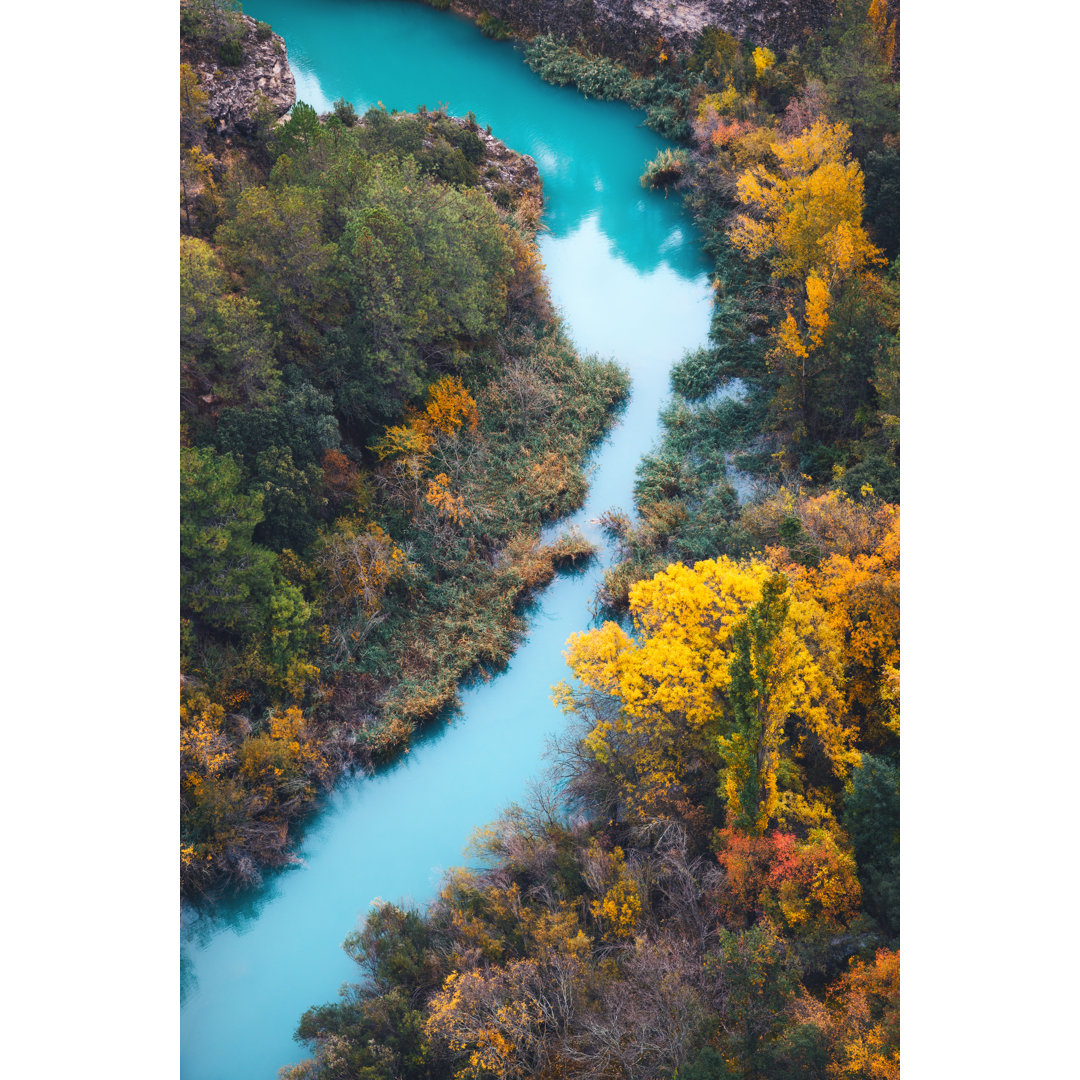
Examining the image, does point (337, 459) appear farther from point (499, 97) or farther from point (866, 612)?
point (499, 97)

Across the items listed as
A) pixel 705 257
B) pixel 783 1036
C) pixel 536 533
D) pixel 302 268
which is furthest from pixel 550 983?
pixel 705 257

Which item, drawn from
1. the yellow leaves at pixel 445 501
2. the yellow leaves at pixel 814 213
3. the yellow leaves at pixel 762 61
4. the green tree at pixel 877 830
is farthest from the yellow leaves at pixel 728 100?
the green tree at pixel 877 830

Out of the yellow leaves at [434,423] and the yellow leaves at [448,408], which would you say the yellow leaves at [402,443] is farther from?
the yellow leaves at [448,408]

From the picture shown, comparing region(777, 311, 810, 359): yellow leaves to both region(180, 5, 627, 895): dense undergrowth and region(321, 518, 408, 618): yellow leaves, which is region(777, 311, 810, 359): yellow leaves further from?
region(321, 518, 408, 618): yellow leaves

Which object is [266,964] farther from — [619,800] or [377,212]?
[377,212]

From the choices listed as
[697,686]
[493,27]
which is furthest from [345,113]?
[697,686]

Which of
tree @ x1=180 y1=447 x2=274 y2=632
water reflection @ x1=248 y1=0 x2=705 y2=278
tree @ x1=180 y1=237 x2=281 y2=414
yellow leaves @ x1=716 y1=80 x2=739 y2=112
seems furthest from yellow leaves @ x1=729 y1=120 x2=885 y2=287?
tree @ x1=180 y1=447 x2=274 y2=632
